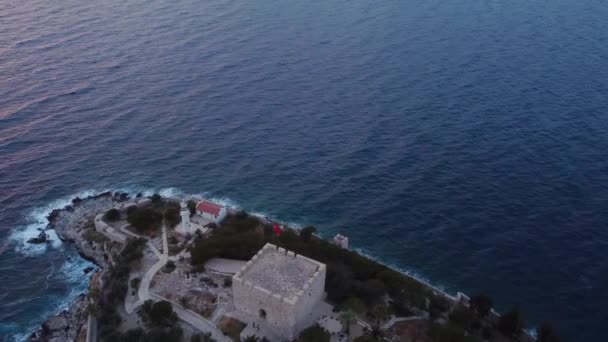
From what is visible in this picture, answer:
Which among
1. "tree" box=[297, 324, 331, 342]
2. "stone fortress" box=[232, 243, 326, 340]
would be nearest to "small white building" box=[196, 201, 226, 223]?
"stone fortress" box=[232, 243, 326, 340]

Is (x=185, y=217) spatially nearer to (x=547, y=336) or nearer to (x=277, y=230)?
(x=277, y=230)

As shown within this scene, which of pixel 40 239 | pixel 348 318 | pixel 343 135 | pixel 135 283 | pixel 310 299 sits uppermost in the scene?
pixel 348 318

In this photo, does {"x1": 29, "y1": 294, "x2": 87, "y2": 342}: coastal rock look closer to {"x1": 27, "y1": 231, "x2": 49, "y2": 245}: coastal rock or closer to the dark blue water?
the dark blue water

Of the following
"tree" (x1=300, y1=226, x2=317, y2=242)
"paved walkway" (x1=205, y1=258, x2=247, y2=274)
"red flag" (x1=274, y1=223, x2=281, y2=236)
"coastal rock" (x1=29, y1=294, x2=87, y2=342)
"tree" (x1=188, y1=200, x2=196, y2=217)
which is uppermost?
"tree" (x1=300, y1=226, x2=317, y2=242)

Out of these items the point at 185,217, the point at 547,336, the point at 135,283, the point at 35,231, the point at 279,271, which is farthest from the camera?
the point at 35,231

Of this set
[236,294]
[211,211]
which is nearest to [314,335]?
[236,294]
